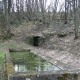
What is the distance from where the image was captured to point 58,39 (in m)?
18.4

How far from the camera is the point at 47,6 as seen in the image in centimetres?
3259

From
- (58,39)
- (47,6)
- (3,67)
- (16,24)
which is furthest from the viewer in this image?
(47,6)

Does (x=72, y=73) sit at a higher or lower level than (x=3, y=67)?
higher

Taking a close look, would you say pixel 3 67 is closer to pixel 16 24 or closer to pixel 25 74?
pixel 25 74

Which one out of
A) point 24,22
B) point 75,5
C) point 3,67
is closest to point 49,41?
point 75,5

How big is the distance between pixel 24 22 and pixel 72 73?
24730mm

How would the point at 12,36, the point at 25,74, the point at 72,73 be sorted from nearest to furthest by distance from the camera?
the point at 25,74
the point at 72,73
the point at 12,36

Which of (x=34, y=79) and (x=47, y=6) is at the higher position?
(x=47, y=6)

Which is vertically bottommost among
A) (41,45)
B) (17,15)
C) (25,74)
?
(41,45)

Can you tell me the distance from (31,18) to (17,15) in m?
2.48

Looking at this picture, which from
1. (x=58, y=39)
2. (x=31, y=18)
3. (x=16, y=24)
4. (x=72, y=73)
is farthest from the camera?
(x=31, y=18)

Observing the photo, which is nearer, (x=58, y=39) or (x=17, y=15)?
(x=58, y=39)

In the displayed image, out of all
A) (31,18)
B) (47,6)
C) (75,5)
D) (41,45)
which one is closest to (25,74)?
(41,45)

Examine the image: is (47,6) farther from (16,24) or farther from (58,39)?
(58,39)
